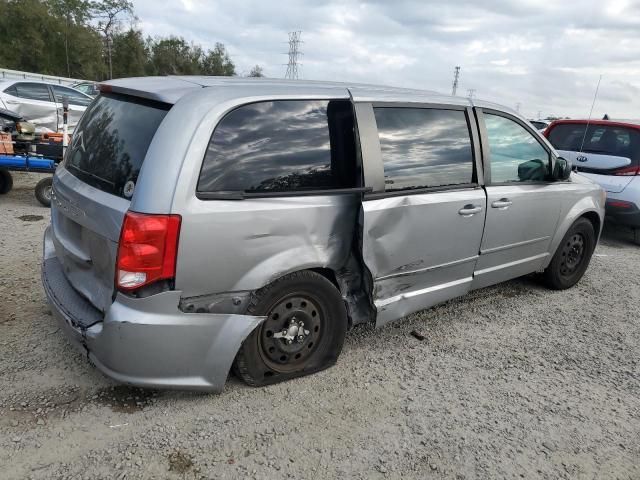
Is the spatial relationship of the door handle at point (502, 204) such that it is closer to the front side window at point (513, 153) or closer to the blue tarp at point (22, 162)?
the front side window at point (513, 153)

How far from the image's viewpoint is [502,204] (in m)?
3.83

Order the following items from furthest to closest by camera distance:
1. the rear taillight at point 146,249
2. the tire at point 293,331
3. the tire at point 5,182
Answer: the tire at point 5,182
the tire at point 293,331
the rear taillight at point 146,249

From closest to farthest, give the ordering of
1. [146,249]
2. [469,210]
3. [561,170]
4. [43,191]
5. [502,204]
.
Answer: [146,249] < [469,210] < [502,204] < [561,170] < [43,191]

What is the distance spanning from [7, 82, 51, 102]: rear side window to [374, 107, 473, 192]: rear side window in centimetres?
1089

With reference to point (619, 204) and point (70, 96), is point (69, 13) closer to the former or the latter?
point (70, 96)

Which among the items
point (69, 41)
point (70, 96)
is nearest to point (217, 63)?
point (69, 41)

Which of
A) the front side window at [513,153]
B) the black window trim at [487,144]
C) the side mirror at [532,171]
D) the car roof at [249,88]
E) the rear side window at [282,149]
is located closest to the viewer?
the rear side window at [282,149]

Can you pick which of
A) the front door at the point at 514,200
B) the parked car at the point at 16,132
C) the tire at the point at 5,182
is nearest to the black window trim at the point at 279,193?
the front door at the point at 514,200

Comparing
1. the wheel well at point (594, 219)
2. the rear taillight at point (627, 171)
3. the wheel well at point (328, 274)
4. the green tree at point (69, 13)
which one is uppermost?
the green tree at point (69, 13)

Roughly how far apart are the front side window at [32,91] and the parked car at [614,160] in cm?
1107

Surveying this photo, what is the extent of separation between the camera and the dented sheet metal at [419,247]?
10.1 ft

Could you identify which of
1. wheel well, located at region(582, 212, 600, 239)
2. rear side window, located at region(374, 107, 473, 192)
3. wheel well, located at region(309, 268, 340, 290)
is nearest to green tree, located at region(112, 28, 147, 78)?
wheel well, located at region(582, 212, 600, 239)

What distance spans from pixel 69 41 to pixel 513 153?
55766 millimetres

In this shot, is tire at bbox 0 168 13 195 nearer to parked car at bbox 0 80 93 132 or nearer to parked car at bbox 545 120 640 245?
parked car at bbox 0 80 93 132
